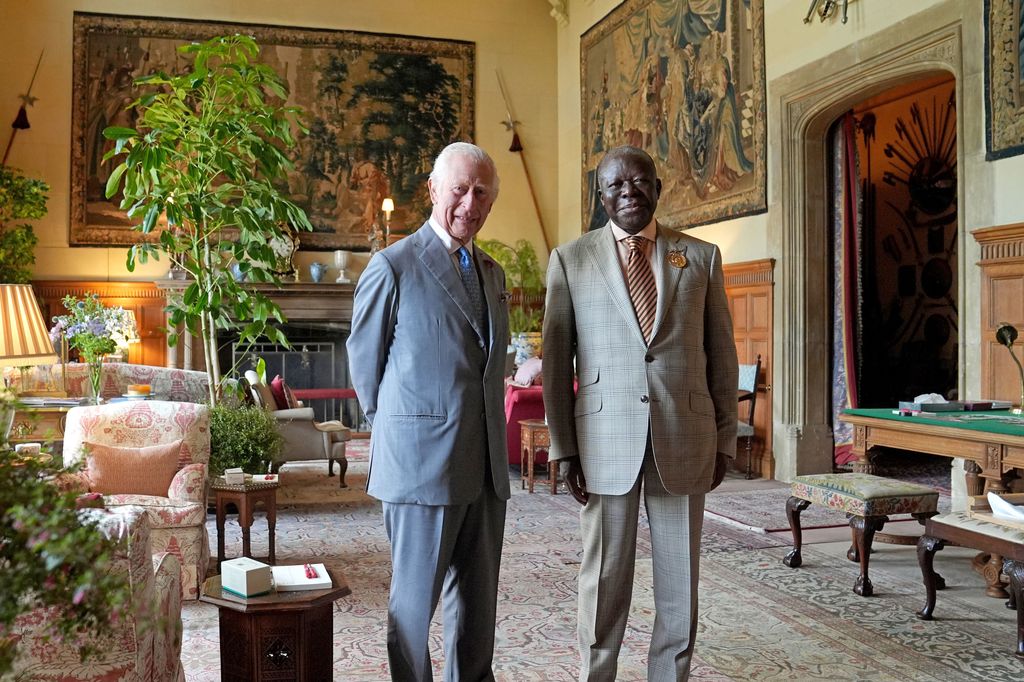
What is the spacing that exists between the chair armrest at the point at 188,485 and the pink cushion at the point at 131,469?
0.11 metres

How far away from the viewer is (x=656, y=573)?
8.87ft

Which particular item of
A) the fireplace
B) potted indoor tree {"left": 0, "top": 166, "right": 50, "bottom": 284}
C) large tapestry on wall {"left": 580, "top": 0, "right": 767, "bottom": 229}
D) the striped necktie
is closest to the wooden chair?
large tapestry on wall {"left": 580, "top": 0, "right": 767, "bottom": 229}

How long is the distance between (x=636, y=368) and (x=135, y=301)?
37.1ft

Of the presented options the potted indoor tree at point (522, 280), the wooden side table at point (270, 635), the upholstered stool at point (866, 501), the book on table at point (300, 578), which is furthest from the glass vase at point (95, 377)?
the potted indoor tree at point (522, 280)

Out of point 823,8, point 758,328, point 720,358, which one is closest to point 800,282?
point 758,328

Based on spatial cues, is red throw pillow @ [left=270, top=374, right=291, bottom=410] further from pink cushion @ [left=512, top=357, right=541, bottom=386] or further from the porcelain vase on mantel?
the porcelain vase on mantel

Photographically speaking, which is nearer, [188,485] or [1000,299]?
[188,485]

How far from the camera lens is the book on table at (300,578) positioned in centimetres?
273

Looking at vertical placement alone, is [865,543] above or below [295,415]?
below

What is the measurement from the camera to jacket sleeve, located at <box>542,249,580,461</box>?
2.74 meters

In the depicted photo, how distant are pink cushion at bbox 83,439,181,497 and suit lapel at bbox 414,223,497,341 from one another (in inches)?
111

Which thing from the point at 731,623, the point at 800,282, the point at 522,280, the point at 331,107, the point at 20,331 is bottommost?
the point at 731,623

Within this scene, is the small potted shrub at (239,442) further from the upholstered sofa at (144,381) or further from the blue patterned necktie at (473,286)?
the blue patterned necktie at (473,286)

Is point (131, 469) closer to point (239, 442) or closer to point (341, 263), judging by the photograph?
point (239, 442)
